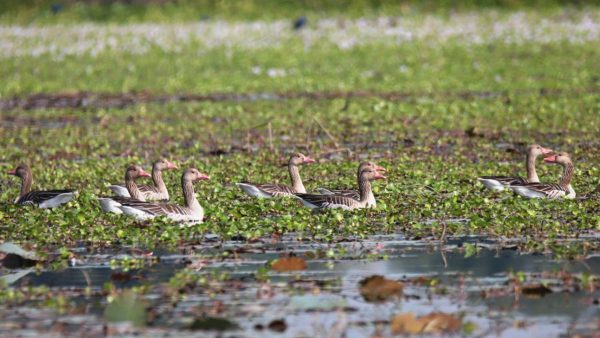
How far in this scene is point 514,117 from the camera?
2698cm

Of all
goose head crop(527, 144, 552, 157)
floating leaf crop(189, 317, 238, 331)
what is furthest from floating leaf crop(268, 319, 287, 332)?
goose head crop(527, 144, 552, 157)

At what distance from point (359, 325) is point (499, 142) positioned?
14.0 metres

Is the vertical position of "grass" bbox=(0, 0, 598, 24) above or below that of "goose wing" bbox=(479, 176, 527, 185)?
above

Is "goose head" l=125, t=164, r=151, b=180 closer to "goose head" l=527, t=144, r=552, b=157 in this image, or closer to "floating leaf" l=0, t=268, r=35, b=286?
"floating leaf" l=0, t=268, r=35, b=286

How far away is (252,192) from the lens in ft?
57.0

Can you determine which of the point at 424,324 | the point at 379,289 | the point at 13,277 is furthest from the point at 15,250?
the point at 424,324

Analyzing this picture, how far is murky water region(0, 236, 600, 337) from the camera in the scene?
33.7 feet

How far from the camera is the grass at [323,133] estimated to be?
49.6 ft

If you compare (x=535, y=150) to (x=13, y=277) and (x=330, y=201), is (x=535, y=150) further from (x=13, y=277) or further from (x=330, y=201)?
(x=13, y=277)

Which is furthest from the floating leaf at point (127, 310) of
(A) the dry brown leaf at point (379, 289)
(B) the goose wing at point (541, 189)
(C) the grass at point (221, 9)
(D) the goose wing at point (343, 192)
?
(C) the grass at point (221, 9)

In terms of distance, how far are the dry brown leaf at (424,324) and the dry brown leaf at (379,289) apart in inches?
42.4

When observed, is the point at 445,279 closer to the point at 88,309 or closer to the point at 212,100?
the point at 88,309

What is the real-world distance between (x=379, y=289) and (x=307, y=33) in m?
36.1

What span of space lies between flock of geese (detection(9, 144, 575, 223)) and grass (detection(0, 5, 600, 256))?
0.20 m
